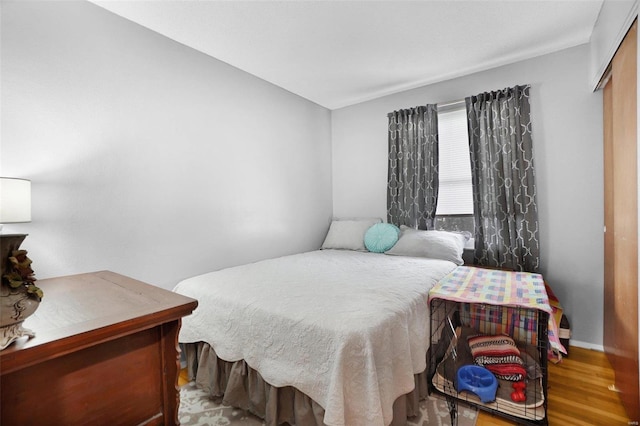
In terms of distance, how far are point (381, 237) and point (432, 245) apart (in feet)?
1.87

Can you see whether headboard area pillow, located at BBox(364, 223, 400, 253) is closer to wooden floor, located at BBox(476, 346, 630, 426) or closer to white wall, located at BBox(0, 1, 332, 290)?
white wall, located at BBox(0, 1, 332, 290)

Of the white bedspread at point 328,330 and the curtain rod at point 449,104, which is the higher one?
the curtain rod at point 449,104

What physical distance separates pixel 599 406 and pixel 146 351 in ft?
7.86

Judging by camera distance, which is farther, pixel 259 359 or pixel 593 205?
pixel 593 205

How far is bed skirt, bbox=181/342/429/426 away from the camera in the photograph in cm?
147

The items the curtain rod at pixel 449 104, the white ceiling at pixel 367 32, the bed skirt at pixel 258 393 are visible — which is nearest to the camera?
the bed skirt at pixel 258 393

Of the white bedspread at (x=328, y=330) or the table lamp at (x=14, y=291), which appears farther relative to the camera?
the white bedspread at (x=328, y=330)

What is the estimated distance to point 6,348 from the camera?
2.20 ft

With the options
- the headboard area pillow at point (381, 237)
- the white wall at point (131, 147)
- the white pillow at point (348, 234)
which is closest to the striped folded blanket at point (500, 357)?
the headboard area pillow at point (381, 237)

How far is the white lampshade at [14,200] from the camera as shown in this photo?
136 centimetres

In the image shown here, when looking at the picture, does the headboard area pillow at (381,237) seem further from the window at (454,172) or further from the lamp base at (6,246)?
the lamp base at (6,246)

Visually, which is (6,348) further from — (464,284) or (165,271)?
(464,284)

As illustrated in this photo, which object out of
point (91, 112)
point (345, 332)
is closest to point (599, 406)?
point (345, 332)

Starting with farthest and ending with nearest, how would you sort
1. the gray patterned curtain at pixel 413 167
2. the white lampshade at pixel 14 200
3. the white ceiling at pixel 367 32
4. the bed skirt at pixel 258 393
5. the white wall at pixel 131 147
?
the gray patterned curtain at pixel 413 167, the white ceiling at pixel 367 32, the white wall at pixel 131 147, the bed skirt at pixel 258 393, the white lampshade at pixel 14 200
